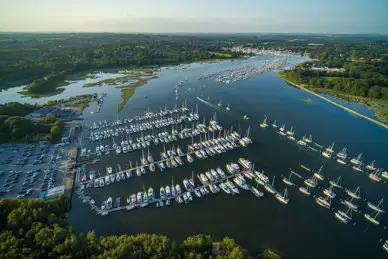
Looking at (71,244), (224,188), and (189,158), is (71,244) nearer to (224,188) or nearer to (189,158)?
(224,188)

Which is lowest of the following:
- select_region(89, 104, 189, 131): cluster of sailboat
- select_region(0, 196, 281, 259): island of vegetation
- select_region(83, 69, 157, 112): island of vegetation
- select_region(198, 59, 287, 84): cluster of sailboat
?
select_region(89, 104, 189, 131): cluster of sailboat

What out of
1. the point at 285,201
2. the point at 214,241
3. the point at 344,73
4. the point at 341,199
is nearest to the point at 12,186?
the point at 214,241

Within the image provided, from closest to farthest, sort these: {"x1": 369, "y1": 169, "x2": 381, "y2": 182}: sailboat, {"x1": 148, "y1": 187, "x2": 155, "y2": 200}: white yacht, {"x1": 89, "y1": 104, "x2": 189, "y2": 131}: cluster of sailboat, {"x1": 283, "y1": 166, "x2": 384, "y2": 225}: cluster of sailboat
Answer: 1. {"x1": 283, "y1": 166, "x2": 384, "y2": 225}: cluster of sailboat
2. {"x1": 148, "y1": 187, "x2": 155, "y2": 200}: white yacht
3. {"x1": 369, "y1": 169, "x2": 381, "y2": 182}: sailboat
4. {"x1": 89, "y1": 104, "x2": 189, "y2": 131}: cluster of sailboat

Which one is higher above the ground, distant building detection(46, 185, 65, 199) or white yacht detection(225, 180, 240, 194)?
distant building detection(46, 185, 65, 199)

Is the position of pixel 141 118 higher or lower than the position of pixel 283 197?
higher

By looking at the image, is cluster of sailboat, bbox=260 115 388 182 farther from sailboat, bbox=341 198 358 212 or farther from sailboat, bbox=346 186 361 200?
sailboat, bbox=341 198 358 212

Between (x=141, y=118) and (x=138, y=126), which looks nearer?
(x=138, y=126)

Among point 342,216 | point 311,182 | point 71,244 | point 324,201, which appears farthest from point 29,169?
point 342,216

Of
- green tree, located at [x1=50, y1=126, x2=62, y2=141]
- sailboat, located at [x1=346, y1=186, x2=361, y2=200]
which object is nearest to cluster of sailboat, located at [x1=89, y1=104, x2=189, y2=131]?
green tree, located at [x1=50, y1=126, x2=62, y2=141]
